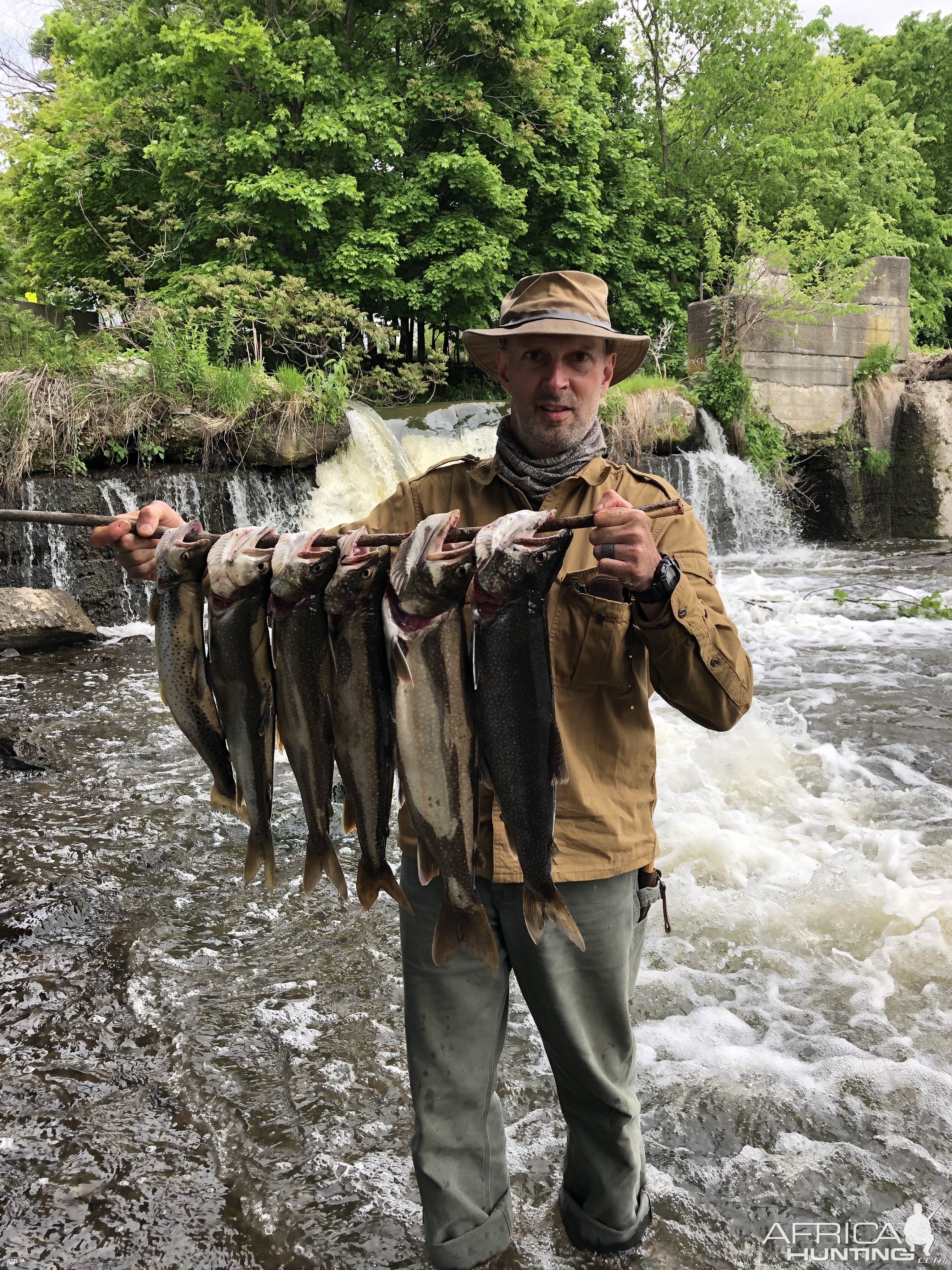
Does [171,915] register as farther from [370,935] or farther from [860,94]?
[860,94]

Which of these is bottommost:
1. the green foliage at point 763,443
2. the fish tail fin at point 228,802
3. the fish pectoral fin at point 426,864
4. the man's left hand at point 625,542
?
the fish pectoral fin at point 426,864

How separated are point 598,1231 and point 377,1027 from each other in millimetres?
1558

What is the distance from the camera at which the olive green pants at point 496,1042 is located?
2.53m

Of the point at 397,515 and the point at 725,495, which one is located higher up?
the point at 725,495

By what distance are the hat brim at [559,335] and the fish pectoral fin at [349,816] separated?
4.47 ft

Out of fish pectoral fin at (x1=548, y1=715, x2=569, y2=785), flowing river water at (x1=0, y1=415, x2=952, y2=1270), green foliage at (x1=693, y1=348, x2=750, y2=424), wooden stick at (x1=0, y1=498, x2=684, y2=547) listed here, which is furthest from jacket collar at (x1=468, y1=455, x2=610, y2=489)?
green foliage at (x1=693, y1=348, x2=750, y2=424)

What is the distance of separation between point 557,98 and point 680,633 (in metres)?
24.6

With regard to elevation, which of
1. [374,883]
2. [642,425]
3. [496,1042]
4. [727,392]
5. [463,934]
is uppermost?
[727,392]

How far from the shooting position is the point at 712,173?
28891 millimetres

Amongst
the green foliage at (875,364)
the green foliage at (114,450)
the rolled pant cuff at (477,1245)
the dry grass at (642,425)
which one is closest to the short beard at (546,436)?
the rolled pant cuff at (477,1245)

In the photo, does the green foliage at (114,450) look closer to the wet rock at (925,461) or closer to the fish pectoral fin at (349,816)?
the fish pectoral fin at (349,816)

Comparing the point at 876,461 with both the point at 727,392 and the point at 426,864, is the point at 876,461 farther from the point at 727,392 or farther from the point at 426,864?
the point at 426,864

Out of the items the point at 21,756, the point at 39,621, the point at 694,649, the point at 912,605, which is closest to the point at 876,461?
the point at 912,605

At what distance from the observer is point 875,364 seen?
19.5 m
